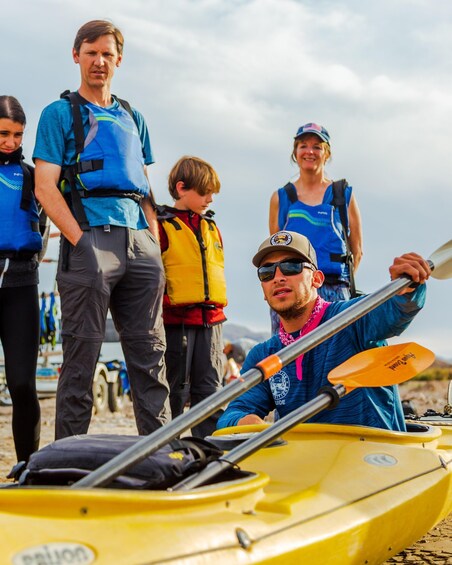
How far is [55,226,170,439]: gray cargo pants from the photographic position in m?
4.07

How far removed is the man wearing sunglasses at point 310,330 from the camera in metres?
3.53

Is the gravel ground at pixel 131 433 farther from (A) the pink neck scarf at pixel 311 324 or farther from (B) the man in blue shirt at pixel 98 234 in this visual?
(B) the man in blue shirt at pixel 98 234

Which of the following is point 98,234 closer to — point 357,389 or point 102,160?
point 102,160

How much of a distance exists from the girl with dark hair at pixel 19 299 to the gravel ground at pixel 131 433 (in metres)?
1.14

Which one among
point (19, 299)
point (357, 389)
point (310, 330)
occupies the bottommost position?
point (357, 389)

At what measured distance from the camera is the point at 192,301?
489 cm

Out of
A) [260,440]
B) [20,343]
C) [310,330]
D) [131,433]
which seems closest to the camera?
[260,440]

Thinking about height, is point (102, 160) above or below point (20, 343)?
above

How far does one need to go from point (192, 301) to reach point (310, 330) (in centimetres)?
133

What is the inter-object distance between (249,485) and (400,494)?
0.80m

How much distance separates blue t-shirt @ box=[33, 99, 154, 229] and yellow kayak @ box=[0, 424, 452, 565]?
133 centimetres

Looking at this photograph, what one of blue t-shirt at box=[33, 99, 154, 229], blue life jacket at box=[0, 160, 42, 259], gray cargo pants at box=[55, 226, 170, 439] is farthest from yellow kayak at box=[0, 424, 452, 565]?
blue life jacket at box=[0, 160, 42, 259]

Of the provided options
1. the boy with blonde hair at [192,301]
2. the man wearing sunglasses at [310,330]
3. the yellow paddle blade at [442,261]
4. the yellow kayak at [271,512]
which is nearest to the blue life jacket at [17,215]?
the boy with blonde hair at [192,301]

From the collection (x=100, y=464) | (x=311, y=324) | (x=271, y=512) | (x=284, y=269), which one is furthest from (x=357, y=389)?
(x=100, y=464)
